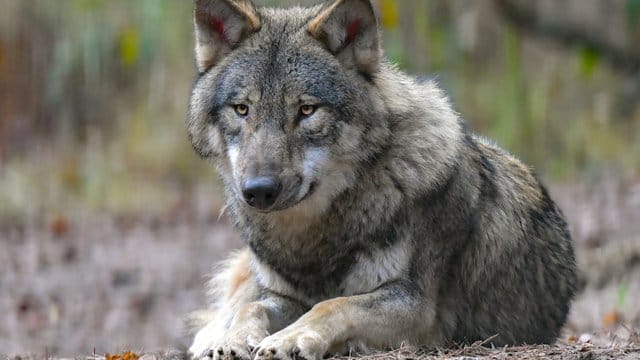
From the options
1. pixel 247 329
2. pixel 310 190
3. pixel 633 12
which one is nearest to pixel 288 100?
pixel 310 190

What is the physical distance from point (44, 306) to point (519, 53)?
789cm

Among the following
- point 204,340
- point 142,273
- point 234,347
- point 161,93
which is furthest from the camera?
point 161,93

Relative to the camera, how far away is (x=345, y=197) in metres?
5.78

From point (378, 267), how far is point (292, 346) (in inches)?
31.2

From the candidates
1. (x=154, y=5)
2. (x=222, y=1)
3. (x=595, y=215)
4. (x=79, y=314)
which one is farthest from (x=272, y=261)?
(x=154, y=5)

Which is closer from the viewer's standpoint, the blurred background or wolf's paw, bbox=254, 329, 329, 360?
wolf's paw, bbox=254, 329, 329, 360

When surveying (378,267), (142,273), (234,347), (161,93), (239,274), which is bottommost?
(142,273)

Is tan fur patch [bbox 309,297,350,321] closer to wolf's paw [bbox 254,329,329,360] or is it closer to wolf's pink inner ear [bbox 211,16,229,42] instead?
wolf's paw [bbox 254,329,329,360]

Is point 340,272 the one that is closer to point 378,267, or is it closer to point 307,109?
point 378,267

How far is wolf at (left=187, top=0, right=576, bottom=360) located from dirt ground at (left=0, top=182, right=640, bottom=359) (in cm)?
111

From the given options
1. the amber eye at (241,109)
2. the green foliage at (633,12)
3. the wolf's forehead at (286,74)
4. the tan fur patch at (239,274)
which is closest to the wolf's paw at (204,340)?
the tan fur patch at (239,274)

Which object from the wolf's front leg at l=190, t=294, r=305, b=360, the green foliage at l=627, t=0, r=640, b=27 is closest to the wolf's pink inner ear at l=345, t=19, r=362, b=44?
the wolf's front leg at l=190, t=294, r=305, b=360

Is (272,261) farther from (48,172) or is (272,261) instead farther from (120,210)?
(48,172)

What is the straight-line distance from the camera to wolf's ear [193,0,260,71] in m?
5.82
